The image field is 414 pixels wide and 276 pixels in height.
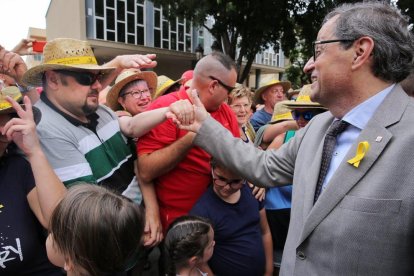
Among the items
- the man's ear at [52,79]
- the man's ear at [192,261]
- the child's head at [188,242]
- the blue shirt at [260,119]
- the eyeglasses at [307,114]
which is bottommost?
the man's ear at [192,261]

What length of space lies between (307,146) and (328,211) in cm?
41

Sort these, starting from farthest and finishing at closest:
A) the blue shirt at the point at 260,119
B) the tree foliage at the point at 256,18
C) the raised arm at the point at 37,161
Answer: the tree foliage at the point at 256,18 → the blue shirt at the point at 260,119 → the raised arm at the point at 37,161

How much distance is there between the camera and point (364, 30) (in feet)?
4.87

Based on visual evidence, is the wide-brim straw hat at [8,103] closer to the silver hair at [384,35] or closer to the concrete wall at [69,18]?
the silver hair at [384,35]

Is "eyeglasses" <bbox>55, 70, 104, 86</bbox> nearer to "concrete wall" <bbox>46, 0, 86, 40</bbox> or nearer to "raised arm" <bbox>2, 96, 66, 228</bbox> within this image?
"raised arm" <bbox>2, 96, 66, 228</bbox>

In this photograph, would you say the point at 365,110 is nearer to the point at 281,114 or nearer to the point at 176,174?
the point at 176,174

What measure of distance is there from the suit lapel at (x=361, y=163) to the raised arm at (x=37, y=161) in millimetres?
1150

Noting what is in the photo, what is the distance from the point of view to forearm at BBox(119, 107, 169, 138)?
6.91 ft

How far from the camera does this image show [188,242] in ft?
6.93

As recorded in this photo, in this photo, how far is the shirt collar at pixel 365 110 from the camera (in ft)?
4.90

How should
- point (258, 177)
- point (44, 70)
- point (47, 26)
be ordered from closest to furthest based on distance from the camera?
point (258, 177)
point (44, 70)
point (47, 26)

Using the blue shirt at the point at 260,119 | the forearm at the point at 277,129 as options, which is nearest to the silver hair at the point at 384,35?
the forearm at the point at 277,129

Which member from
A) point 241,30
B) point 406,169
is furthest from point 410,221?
point 241,30

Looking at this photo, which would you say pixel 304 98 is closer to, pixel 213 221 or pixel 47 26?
pixel 213 221
